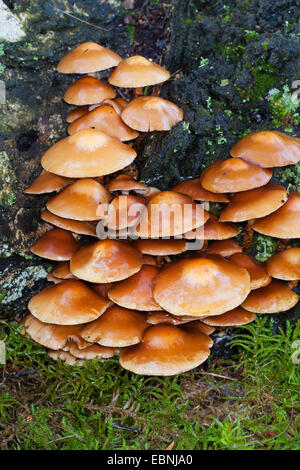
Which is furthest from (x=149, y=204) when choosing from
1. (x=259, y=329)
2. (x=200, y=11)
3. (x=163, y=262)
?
(x=200, y=11)

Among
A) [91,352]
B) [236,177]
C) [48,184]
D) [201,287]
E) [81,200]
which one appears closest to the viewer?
[201,287]

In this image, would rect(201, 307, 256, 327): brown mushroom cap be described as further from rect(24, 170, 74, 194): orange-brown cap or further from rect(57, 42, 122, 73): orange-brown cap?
rect(57, 42, 122, 73): orange-brown cap

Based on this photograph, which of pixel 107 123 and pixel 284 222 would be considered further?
pixel 107 123

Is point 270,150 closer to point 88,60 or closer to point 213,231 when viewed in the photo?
point 213,231

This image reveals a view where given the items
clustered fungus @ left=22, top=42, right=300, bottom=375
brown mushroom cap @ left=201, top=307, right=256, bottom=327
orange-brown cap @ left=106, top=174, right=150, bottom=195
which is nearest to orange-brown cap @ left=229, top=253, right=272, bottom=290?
clustered fungus @ left=22, top=42, right=300, bottom=375

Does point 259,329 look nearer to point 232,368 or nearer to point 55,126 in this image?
point 232,368

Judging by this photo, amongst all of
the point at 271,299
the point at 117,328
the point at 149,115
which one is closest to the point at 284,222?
the point at 271,299
